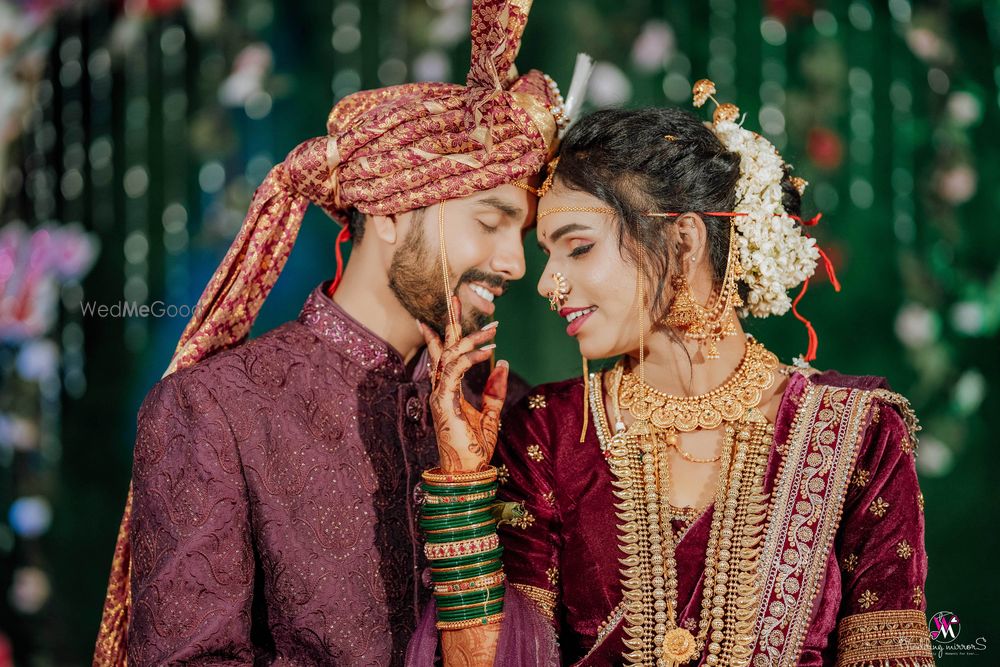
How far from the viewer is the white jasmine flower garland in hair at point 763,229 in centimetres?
257

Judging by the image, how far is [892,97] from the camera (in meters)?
4.11

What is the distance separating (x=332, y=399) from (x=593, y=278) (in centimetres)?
72

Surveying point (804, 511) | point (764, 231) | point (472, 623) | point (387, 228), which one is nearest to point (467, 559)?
point (472, 623)

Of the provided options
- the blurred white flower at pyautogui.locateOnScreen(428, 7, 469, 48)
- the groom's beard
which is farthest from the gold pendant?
the blurred white flower at pyautogui.locateOnScreen(428, 7, 469, 48)

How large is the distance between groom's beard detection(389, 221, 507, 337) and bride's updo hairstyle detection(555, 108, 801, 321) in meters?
0.39

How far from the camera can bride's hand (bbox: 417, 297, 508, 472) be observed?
243cm

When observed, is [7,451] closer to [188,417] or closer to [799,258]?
[188,417]

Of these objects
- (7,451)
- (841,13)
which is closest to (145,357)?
(7,451)

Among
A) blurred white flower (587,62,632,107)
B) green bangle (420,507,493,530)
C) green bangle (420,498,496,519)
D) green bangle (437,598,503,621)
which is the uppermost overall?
blurred white flower (587,62,632,107)

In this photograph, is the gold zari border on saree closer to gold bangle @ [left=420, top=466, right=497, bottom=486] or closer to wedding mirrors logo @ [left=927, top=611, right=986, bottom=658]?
gold bangle @ [left=420, top=466, right=497, bottom=486]

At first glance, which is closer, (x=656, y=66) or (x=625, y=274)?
(x=625, y=274)

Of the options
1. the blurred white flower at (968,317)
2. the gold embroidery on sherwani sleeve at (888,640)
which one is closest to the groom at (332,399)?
the gold embroidery on sherwani sleeve at (888,640)

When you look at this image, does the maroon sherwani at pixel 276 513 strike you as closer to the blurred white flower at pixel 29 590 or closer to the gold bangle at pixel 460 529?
the gold bangle at pixel 460 529

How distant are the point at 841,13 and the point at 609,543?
2.55m
